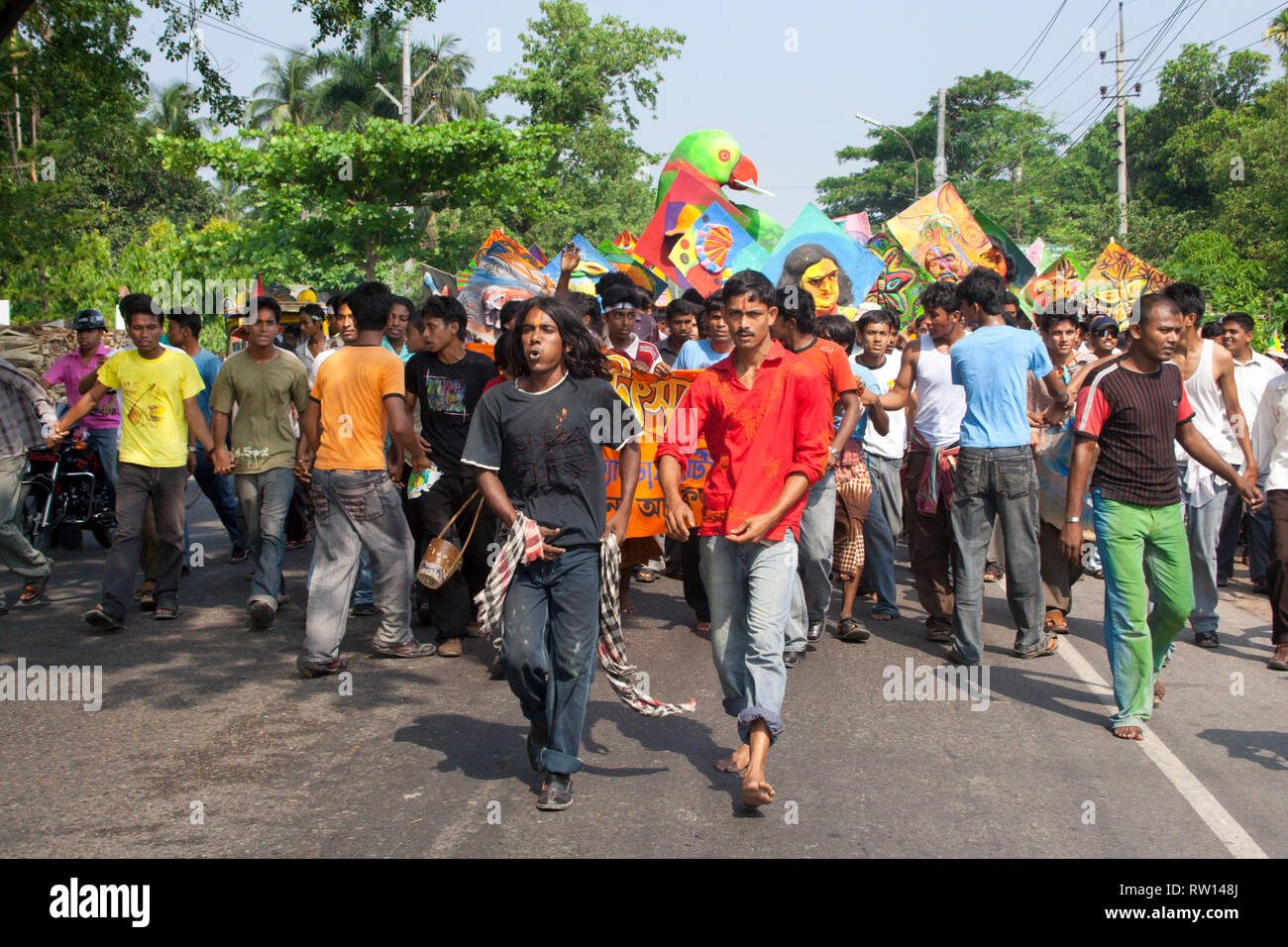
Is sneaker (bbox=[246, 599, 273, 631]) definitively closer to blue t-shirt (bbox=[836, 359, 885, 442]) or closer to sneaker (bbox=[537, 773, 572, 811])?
sneaker (bbox=[537, 773, 572, 811])

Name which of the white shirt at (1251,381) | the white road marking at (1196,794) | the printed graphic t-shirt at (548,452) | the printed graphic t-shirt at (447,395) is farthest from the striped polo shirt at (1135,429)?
the white shirt at (1251,381)

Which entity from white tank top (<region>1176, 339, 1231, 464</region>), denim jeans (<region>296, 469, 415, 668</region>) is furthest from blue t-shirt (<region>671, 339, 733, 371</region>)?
white tank top (<region>1176, 339, 1231, 464</region>)

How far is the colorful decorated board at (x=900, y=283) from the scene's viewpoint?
13.2 meters

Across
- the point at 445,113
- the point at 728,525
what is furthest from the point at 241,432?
the point at 445,113

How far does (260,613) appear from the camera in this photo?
24.4ft

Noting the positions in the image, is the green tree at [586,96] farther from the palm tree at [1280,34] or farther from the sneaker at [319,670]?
the sneaker at [319,670]

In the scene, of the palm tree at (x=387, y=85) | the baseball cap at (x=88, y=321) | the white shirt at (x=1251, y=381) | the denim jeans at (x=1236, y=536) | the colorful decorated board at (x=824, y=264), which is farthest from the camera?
the palm tree at (x=387, y=85)

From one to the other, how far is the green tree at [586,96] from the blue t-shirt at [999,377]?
30.4 meters

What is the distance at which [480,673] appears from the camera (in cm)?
668

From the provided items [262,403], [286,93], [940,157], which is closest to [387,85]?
[286,93]

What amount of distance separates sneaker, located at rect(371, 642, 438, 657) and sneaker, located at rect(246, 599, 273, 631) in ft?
2.70

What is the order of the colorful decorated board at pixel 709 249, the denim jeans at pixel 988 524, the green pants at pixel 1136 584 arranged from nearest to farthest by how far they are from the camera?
the green pants at pixel 1136 584, the denim jeans at pixel 988 524, the colorful decorated board at pixel 709 249

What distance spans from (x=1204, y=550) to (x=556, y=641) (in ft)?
16.4

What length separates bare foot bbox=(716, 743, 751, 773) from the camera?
15.9 ft
